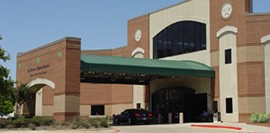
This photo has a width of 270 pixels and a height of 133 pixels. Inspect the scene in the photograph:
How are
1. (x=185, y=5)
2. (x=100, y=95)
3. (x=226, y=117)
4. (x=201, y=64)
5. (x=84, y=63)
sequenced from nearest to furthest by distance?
(x=84, y=63)
(x=226, y=117)
(x=201, y=64)
(x=185, y=5)
(x=100, y=95)

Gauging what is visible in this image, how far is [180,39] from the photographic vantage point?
48969 mm

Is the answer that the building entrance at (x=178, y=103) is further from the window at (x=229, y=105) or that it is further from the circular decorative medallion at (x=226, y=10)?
the circular decorative medallion at (x=226, y=10)

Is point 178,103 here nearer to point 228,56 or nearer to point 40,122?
point 228,56

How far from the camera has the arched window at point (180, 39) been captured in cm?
4666

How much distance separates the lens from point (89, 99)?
6425 centimetres

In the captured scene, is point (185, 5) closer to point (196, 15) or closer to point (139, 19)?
point (196, 15)

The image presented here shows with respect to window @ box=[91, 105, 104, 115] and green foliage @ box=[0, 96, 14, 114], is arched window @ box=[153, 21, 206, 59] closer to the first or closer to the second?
window @ box=[91, 105, 104, 115]

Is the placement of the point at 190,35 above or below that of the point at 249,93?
above

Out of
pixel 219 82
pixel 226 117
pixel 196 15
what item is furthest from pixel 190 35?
pixel 226 117

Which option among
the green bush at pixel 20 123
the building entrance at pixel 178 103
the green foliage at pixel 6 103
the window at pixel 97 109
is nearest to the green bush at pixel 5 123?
the green bush at pixel 20 123

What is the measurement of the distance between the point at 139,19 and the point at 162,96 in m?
10.7

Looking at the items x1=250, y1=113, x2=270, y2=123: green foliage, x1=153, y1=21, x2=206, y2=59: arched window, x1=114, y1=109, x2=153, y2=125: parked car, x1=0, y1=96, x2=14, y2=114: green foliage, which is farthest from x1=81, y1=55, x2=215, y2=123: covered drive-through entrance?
x1=0, y1=96, x2=14, y2=114: green foliage

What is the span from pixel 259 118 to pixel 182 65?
1079 centimetres

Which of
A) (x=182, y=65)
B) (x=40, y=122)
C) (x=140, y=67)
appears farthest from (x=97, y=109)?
(x=40, y=122)
